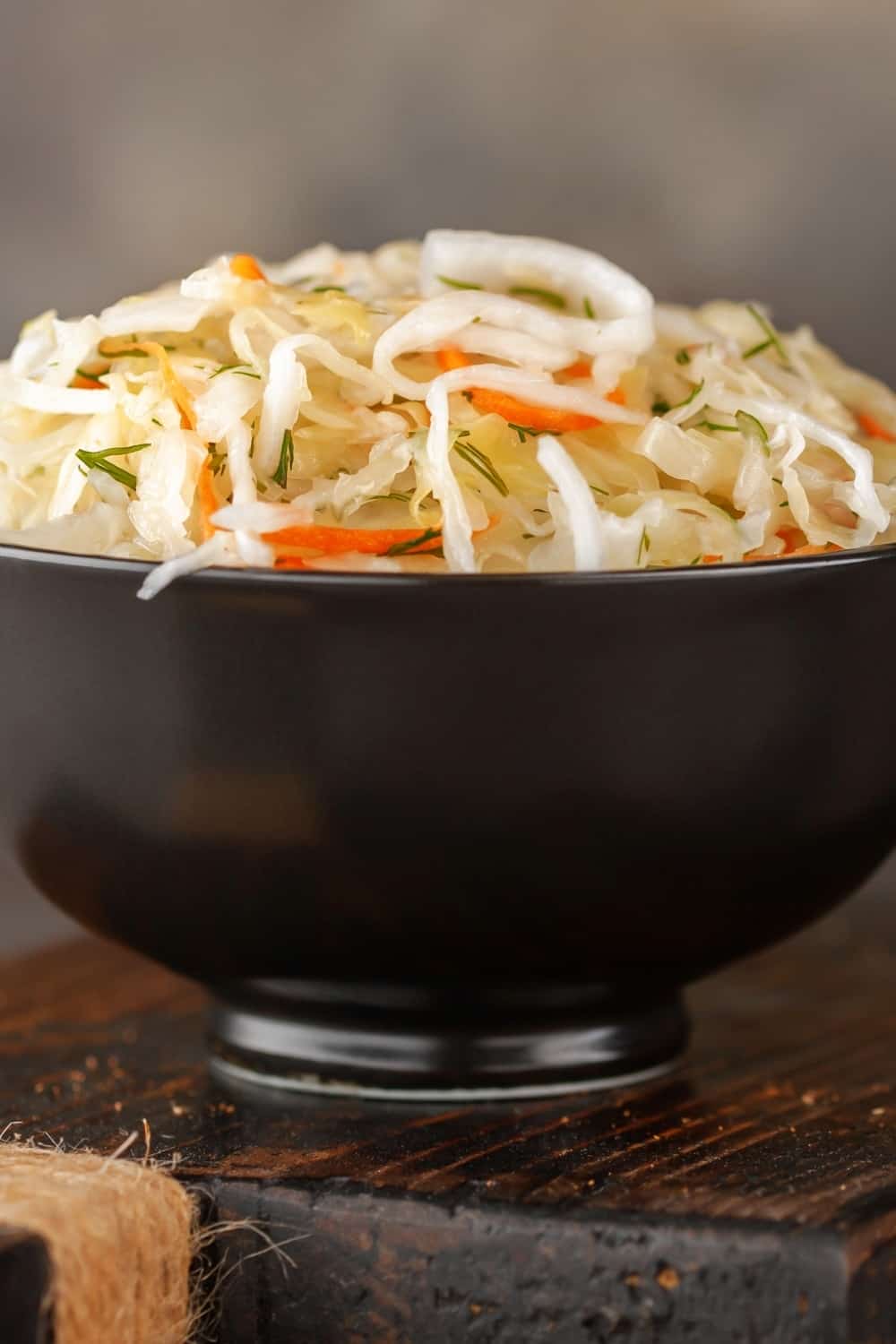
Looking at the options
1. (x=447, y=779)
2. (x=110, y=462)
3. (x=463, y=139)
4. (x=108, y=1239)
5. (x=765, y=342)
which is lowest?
(x=108, y=1239)

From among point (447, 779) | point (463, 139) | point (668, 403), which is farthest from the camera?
point (463, 139)

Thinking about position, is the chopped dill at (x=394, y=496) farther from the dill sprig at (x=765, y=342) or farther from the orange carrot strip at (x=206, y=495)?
the dill sprig at (x=765, y=342)

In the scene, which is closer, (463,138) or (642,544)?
(642,544)

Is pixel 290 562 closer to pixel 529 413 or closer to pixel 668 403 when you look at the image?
pixel 529 413

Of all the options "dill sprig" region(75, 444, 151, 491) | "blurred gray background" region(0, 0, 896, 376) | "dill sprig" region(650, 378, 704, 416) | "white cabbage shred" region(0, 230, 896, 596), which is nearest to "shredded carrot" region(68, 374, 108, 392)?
"white cabbage shred" region(0, 230, 896, 596)

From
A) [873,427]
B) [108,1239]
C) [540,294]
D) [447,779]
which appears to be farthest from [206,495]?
[873,427]

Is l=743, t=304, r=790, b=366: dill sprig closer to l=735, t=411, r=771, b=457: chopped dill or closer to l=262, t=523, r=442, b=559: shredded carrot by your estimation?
l=735, t=411, r=771, b=457: chopped dill

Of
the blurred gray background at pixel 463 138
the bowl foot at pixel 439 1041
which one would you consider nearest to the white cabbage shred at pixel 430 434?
the bowl foot at pixel 439 1041
